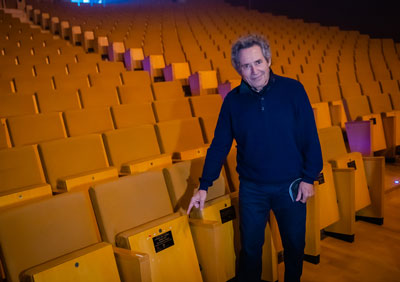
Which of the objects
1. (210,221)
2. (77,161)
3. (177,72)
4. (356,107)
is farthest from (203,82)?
(210,221)

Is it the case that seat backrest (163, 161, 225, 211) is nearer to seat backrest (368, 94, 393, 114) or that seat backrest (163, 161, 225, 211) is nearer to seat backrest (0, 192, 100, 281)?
seat backrest (0, 192, 100, 281)

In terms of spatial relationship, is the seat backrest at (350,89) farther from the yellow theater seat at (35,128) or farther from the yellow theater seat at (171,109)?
the yellow theater seat at (35,128)

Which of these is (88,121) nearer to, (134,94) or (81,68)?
(134,94)

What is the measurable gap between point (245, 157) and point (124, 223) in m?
0.14

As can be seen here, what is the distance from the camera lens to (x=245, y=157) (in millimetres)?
375

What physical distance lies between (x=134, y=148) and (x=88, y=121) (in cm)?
12

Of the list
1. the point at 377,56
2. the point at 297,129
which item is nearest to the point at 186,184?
the point at 297,129

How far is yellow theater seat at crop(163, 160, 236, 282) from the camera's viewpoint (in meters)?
0.41

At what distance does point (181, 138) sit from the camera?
2.19 ft

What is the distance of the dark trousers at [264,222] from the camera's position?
1.21 ft

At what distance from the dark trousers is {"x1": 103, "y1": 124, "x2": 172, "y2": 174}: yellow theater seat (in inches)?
7.4

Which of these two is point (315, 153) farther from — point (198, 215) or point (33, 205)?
point (33, 205)

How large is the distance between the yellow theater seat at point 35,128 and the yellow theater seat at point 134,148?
0.10 metres

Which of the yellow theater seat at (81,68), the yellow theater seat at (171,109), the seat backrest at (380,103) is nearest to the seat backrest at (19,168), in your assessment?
the yellow theater seat at (171,109)
